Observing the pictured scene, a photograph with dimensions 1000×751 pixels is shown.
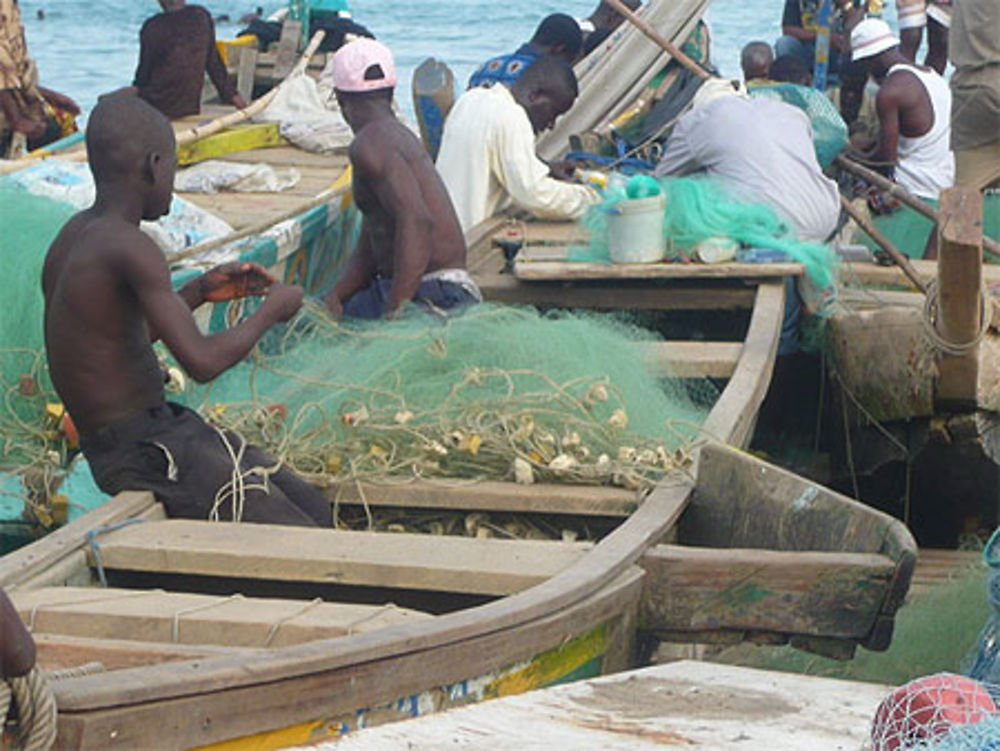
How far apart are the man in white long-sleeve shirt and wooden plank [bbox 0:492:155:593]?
11.2ft

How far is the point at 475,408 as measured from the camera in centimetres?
505

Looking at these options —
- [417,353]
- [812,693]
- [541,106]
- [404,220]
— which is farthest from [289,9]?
[812,693]

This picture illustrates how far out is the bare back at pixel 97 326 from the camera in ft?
14.3

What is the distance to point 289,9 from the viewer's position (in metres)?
13.6

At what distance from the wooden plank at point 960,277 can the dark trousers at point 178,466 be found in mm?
2242

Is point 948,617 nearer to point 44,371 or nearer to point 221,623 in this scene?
point 221,623

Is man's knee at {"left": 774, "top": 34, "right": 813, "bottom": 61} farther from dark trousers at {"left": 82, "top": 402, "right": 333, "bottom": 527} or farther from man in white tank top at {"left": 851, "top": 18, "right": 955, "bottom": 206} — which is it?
dark trousers at {"left": 82, "top": 402, "right": 333, "bottom": 527}

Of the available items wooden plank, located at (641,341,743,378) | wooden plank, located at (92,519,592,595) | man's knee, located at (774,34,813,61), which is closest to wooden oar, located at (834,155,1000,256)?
wooden plank, located at (641,341,743,378)

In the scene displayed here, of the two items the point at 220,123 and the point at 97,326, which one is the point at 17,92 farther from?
the point at 97,326

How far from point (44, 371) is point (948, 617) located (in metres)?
3.18

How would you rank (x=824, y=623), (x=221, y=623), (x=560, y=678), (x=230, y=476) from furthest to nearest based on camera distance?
1. (x=230, y=476)
2. (x=824, y=623)
3. (x=560, y=678)
4. (x=221, y=623)

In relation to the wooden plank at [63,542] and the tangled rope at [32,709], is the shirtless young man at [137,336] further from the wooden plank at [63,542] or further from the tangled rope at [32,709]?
the tangled rope at [32,709]

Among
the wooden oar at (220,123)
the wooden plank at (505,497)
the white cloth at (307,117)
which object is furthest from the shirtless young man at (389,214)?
the white cloth at (307,117)

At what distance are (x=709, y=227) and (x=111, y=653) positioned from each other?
4.35 m
